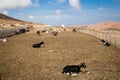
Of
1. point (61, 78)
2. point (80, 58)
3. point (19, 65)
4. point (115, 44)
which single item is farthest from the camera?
point (115, 44)

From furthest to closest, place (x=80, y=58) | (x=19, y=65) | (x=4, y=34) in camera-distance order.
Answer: (x=4, y=34) < (x=80, y=58) < (x=19, y=65)

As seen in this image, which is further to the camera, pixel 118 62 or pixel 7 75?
pixel 118 62

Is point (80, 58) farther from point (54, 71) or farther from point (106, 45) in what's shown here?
point (106, 45)

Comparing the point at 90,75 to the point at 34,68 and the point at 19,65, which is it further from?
the point at 19,65

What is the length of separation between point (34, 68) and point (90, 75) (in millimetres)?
4061

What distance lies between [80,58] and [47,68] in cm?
394

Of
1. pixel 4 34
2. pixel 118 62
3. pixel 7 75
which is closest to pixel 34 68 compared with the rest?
pixel 7 75

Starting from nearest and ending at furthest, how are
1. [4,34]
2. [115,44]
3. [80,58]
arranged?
[80,58]
[115,44]
[4,34]

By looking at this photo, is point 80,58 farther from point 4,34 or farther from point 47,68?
point 4,34

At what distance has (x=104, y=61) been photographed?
16266mm

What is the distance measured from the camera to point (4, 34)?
40.6m

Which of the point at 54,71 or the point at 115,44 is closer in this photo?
the point at 54,71

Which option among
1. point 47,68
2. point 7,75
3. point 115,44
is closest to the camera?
point 7,75

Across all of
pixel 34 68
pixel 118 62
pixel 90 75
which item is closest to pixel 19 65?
pixel 34 68
